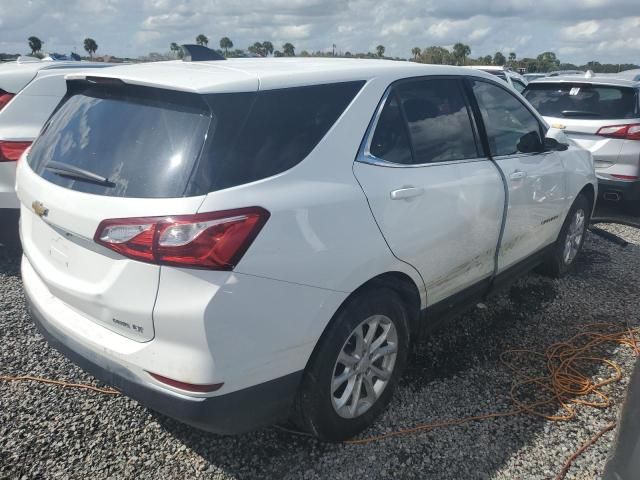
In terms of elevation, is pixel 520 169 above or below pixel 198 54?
below

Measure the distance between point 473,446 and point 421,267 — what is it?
93cm

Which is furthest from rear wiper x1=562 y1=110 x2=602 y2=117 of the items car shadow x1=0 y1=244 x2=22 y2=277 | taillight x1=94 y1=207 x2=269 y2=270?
car shadow x1=0 y1=244 x2=22 y2=277

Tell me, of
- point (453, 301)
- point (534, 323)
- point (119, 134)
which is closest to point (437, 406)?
point (453, 301)

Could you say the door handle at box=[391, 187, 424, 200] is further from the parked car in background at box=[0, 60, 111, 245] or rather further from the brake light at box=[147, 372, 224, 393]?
the parked car in background at box=[0, 60, 111, 245]

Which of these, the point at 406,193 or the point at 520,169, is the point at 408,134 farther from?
the point at 520,169

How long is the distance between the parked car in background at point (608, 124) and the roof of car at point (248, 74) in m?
4.58

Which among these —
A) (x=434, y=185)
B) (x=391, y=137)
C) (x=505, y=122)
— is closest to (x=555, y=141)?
(x=505, y=122)

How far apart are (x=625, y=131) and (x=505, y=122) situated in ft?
11.9

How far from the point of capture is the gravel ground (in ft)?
8.23

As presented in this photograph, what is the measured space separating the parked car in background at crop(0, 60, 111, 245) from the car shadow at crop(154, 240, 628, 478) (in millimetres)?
2469

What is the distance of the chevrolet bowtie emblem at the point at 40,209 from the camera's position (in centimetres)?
233

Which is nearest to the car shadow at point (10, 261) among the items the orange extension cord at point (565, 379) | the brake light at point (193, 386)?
the orange extension cord at point (565, 379)

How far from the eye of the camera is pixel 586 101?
6781 millimetres

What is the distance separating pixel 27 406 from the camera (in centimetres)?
289
